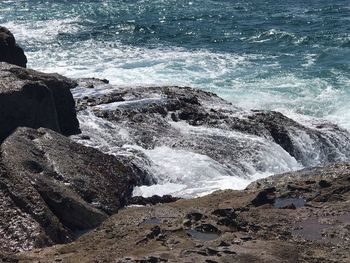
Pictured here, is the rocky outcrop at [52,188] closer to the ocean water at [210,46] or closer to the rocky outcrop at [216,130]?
the rocky outcrop at [216,130]

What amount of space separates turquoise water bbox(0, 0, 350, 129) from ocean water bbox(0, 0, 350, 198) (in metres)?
0.05

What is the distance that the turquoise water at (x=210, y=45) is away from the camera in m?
31.8

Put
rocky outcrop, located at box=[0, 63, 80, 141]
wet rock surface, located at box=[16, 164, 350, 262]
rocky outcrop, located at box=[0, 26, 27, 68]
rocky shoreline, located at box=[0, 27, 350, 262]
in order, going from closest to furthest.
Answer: wet rock surface, located at box=[16, 164, 350, 262] < rocky shoreline, located at box=[0, 27, 350, 262] < rocky outcrop, located at box=[0, 63, 80, 141] < rocky outcrop, located at box=[0, 26, 27, 68]

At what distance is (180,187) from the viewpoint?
17.0 m

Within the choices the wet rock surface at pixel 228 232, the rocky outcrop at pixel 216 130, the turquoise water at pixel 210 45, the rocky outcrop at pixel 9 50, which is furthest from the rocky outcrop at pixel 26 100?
the turquoise water at pixel 210 45

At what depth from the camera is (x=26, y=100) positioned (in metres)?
16.4

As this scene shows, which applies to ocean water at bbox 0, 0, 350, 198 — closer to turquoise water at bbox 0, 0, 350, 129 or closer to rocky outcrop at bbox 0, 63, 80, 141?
turquoise water at bbox 0, 0, 350, 129

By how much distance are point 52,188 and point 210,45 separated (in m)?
28.8

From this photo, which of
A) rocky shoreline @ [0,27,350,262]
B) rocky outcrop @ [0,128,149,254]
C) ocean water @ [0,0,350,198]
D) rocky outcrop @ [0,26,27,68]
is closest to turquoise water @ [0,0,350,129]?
ocean water @ [0,0,350,198]

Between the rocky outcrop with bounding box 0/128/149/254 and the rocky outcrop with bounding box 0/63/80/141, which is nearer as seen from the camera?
the rocky outcrop with bounding box 0/128/149/254

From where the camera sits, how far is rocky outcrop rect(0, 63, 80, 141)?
16000mm

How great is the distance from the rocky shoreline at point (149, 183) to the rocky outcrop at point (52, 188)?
0.03 meters

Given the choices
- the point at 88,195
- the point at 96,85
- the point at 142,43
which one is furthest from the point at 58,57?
the point at 88,195

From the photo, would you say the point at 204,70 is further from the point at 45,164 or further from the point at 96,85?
the point at 45,164
